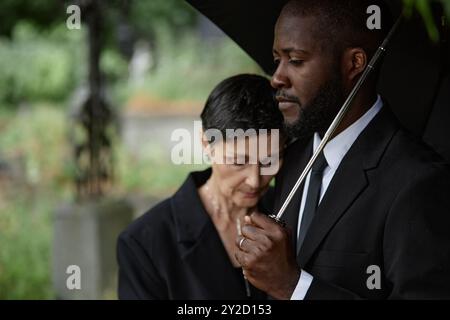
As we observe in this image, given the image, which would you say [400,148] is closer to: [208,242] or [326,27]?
[326,27]

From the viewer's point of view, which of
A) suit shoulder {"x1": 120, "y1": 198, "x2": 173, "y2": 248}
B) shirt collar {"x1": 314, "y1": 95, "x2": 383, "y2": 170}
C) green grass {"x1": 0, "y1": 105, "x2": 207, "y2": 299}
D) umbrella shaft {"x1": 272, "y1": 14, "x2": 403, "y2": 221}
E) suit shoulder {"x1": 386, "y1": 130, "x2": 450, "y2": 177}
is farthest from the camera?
green grass {"x1": 0, "y1": 105, "x2": 207, "y2": 299}

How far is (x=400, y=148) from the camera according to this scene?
2471mm

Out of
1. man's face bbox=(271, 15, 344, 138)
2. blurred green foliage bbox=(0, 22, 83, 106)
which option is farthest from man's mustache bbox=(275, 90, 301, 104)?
blurred green foliage bbox=(0, 22, 83, 106)

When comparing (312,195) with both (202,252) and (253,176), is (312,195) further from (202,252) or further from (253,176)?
(202,252)

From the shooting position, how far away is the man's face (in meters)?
2.49

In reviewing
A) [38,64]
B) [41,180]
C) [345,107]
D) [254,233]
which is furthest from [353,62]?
[38,64]

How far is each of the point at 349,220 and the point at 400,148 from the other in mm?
261

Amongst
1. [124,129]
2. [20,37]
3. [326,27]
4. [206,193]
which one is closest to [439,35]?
[326,27]

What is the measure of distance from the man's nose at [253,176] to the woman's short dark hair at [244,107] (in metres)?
0.14

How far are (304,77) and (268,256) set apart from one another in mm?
561

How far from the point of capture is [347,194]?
2502 mm

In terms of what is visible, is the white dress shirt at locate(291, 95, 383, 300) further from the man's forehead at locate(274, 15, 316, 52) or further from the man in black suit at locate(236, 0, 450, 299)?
the man's forehead at locate(274, 15, 316, 52)

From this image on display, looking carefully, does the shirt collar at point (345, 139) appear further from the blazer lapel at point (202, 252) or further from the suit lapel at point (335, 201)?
the blazer lapel at point (202, 252)

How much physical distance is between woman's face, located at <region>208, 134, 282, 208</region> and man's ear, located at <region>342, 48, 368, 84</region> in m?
0.49
